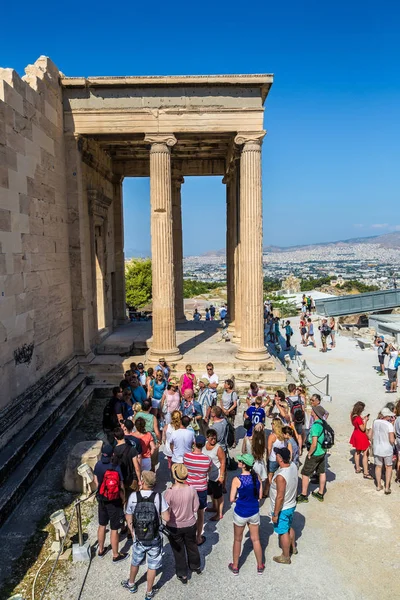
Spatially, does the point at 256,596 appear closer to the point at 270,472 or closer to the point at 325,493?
the point at 270,472

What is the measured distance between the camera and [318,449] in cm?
813

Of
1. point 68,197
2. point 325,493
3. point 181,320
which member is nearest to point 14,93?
point 68,197

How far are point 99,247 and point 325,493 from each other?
13.6 meters

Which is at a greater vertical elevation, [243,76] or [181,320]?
[243,76]

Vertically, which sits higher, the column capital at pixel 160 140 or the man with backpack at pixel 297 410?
the column capital at pixel 160 140

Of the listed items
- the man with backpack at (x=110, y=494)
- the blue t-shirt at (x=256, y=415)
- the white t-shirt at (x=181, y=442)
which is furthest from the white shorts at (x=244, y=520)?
the blue t-shirt at (x=256, y=415)

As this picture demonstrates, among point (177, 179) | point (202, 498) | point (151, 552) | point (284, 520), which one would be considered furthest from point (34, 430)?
point (177, 179)

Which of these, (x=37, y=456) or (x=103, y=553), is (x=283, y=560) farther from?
(x=37, y=456)

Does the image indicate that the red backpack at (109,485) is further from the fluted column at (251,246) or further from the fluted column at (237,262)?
the fluted column at (237,262)

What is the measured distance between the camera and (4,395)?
10.3 metres

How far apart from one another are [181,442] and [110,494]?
1616 millimetres

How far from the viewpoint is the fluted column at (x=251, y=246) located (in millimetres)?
15125

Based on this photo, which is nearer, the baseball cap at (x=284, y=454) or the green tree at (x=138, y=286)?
the baseball cap at (x=284, y=454)

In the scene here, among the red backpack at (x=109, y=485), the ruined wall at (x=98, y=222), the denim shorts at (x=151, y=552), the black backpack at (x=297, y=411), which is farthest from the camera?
the ruined wall at (x=98, y=222)
